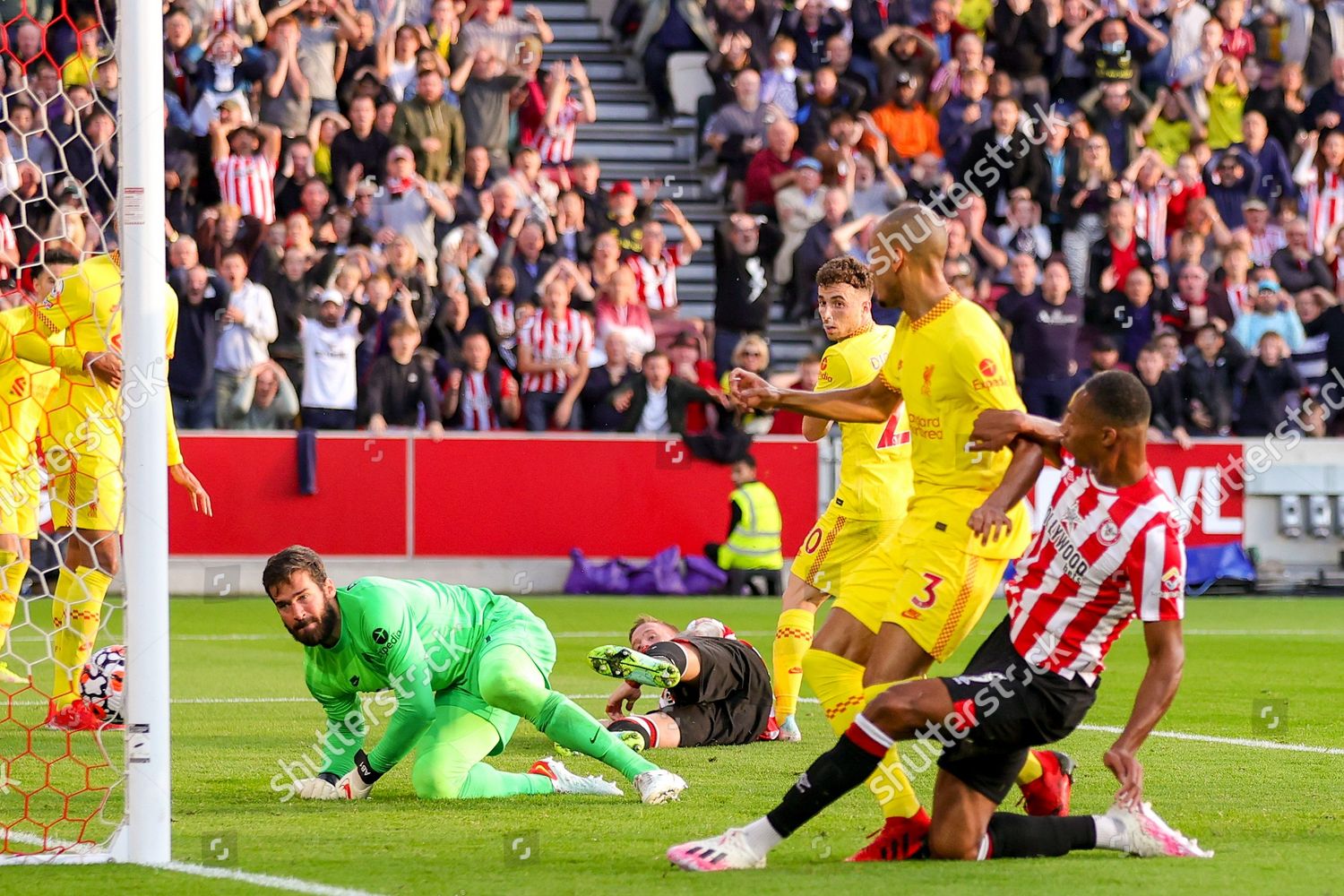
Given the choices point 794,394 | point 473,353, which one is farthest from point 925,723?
point 473,353

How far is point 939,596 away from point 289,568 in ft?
8.01

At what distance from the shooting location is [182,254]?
17.2 meters

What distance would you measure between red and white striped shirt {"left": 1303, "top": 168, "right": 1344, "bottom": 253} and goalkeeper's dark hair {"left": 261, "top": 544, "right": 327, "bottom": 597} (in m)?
18.1

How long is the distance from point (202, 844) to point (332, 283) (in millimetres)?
12118

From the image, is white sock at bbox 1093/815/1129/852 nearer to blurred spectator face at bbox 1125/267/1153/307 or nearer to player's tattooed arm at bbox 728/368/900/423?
player's tattooed arm at bbox 728/368/900/423

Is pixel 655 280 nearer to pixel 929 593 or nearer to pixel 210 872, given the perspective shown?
pixel 929 593

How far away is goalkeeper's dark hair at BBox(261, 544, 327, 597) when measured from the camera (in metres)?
7.22

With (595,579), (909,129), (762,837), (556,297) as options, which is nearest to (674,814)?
(762,837)

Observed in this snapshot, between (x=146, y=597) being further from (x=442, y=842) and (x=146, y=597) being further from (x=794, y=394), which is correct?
(x=794, y=394)

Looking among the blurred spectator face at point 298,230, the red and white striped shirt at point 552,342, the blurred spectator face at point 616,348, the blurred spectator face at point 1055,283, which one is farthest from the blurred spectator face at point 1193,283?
the blurred spectator face at point 298,230

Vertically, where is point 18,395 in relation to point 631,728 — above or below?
above

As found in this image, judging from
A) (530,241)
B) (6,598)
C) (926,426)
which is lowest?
(6,598)

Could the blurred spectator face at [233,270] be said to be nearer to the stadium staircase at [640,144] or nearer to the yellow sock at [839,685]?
the stadium staircase at [640,144]

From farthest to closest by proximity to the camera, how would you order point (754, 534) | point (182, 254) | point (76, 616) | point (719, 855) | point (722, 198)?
point (722, 198)
point (754, 534)
point (182, 254)
point (76, 616)
point (719, 855)
